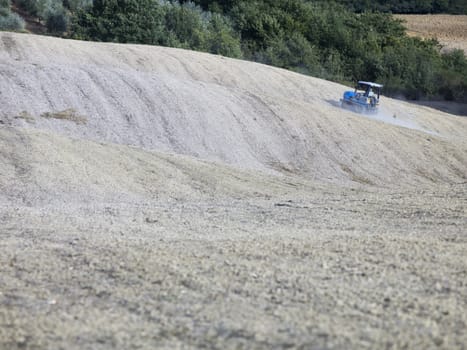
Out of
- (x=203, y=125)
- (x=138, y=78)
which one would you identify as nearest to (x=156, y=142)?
(x=203, y=125)

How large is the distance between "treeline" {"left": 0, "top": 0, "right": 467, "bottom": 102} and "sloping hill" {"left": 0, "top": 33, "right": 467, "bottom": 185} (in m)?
15.5

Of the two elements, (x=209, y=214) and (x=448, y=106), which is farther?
(x=448, y=106)

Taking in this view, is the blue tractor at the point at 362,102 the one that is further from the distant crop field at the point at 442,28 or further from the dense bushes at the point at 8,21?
the distant crop field at the point at 442,28

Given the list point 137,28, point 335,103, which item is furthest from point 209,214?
point 137,28

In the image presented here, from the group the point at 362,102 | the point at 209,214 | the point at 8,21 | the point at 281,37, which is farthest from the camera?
the point at 281,37

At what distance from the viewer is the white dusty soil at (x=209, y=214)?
882 cm

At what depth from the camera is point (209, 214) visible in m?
17.5

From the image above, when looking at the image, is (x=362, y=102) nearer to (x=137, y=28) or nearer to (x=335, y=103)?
(x=335, y=103)

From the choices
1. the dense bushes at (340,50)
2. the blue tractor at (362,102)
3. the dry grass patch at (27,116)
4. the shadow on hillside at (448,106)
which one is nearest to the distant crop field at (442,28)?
the dense bushes at (340,50)

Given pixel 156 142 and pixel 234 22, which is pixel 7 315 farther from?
pixel 234 22

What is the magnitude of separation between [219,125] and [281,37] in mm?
29979

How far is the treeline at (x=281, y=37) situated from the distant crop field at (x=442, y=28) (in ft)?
54.8

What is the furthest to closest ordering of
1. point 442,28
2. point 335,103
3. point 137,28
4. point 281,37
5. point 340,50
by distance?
point 442,28
point 340,50
point 281,37
point 137,28
point 335,103

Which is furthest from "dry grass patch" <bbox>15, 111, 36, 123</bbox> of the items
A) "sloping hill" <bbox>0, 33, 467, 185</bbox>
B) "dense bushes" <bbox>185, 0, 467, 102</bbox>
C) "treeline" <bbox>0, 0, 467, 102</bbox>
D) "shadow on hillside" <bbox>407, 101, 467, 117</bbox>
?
"shadow on hillside" <bbox>407, 101, 467, 117</bbox>
